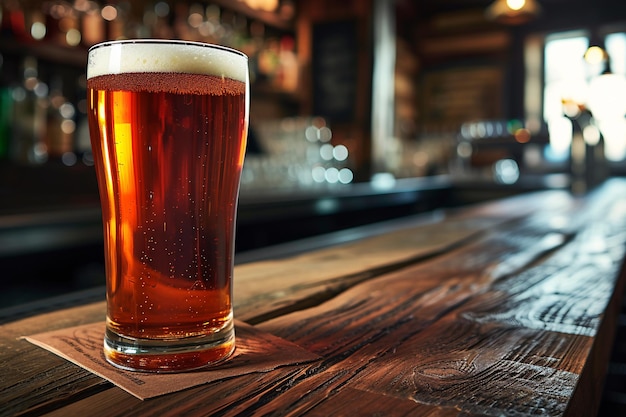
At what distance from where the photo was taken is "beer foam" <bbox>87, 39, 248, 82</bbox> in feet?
1.58

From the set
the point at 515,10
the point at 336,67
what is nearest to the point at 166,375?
the point at 515,10

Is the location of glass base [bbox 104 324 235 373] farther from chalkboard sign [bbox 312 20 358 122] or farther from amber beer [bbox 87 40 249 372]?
chalkboard sign [bbox 312 20 358 122]

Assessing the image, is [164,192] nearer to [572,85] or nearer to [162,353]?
[162,353]

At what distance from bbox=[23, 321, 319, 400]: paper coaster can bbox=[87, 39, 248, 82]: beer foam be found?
0.73ft

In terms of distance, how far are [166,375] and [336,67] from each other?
246 inches

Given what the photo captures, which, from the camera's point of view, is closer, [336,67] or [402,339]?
[402,339]

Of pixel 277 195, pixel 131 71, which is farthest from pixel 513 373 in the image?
pixel 277 195

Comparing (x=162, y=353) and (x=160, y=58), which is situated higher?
(x=160, y=58)

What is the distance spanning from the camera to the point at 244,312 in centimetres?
64

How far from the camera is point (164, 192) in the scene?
1.57 feet

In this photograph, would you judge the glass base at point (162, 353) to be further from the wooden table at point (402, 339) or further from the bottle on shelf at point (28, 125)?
the bottle on shelf at point (28, 125)

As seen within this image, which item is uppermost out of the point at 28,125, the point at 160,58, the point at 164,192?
the point at 28,125

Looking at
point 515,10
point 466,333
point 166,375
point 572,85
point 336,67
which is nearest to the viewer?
point 166,375

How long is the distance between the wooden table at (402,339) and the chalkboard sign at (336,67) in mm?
5523
